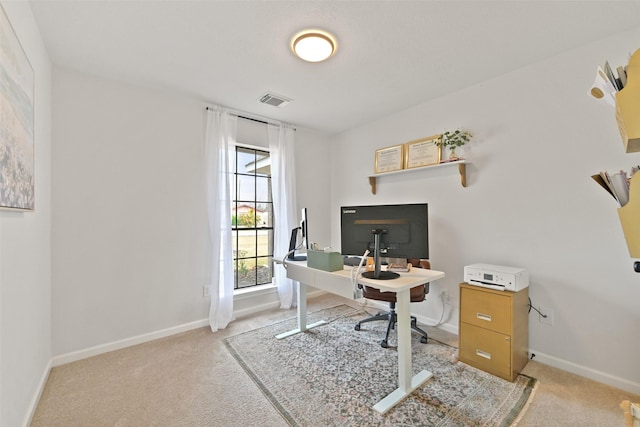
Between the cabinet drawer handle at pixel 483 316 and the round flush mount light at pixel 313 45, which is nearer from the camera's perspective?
the round flush mount light at pixel 313 45

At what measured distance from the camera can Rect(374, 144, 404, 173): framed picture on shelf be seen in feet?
10.6

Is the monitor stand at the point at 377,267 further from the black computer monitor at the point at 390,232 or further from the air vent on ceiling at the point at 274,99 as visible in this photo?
the air vent on ceiling at the point at 274,99

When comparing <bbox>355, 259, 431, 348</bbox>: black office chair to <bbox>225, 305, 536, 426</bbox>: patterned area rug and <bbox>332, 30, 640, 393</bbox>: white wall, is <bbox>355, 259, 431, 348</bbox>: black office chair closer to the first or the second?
<bbox>225, 305, 536, 426</bbox>: patterned area rug

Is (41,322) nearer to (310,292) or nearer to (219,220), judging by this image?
(219,220)

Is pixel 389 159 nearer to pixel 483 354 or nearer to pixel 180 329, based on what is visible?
pixel 483 354

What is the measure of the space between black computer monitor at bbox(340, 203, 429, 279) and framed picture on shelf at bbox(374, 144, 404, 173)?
4.55 ft

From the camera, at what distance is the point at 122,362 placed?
2254mm

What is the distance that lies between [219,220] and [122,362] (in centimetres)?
148

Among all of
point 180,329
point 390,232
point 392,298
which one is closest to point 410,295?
point 392,298

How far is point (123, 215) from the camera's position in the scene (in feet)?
8.30

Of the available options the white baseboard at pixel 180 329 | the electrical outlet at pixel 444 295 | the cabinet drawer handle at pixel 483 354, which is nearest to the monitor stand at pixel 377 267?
the cabinet drawer handle at pixel 483 354

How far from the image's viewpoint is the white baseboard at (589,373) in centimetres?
183

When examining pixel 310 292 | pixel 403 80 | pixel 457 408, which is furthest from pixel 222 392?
pixel 403 80

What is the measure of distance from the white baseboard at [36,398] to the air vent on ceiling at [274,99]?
291 centimetres
